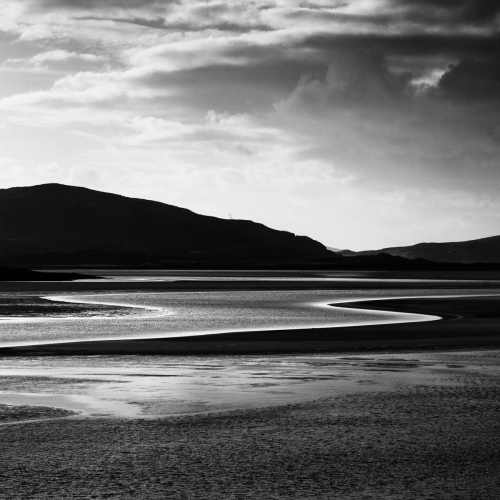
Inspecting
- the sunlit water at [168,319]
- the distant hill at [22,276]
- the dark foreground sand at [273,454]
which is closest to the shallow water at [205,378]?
the dark foreground sand at [273,454]

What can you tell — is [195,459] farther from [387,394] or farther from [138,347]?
[138,347]

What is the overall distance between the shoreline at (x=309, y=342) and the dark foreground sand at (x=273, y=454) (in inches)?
421

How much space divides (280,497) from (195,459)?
2.00 m

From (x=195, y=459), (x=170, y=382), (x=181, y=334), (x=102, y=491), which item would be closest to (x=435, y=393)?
(x=170, y=382)

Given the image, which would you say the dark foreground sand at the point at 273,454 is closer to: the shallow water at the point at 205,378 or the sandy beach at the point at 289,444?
the sandy beach at the point at 289,444

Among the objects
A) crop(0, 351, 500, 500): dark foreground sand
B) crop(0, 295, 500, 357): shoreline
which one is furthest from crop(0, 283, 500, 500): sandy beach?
crop(0, 295, 500, 357): shoreline

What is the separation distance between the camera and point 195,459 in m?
10.7

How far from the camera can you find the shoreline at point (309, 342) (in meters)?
24.8

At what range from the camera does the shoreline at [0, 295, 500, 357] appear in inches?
977

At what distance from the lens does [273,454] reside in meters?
11.0

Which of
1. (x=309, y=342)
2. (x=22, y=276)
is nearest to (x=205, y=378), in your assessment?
(x=309, y=342)

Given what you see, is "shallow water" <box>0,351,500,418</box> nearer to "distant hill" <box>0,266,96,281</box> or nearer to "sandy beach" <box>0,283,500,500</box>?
"sandy beach" <box>0,283,500,500</box>

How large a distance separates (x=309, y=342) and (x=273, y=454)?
55.1 ft

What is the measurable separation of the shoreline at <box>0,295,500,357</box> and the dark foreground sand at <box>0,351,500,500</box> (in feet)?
35.1
